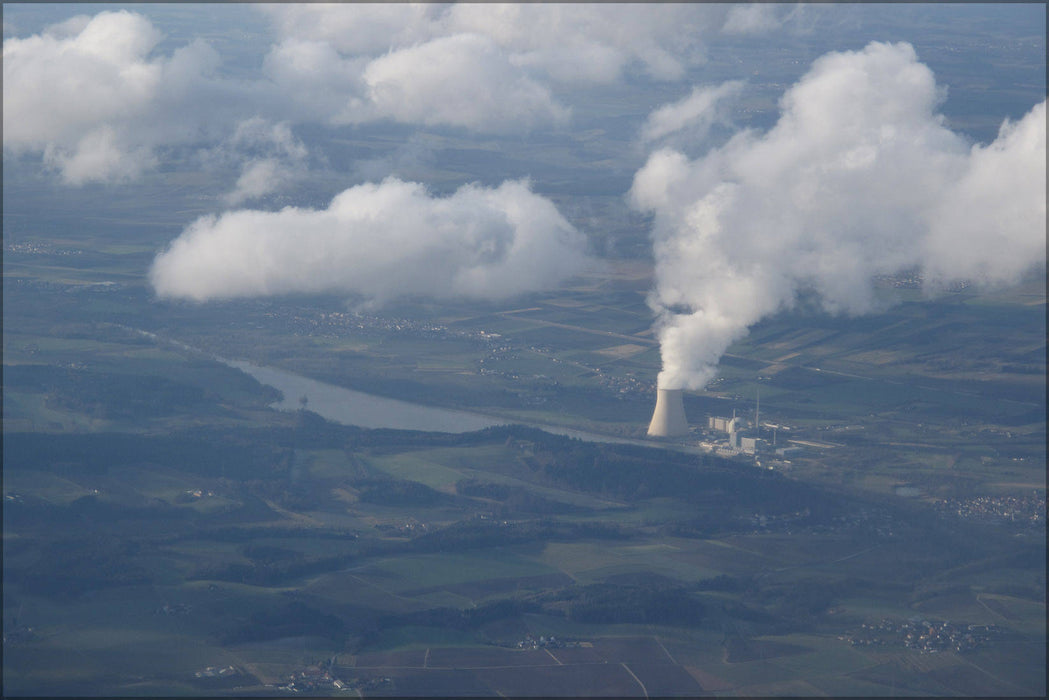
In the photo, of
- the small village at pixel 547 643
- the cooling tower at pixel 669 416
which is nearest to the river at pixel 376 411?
the cooling tower at pixel 669 416

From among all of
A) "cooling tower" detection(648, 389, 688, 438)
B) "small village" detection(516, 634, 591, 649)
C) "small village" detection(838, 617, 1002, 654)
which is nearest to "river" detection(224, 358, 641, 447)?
"cooling tower" detection(648, 389, 688, 438)

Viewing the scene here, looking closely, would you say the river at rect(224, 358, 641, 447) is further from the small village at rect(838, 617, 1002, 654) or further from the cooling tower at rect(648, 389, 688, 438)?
the small village at rect(838, 617, 1002, 654)

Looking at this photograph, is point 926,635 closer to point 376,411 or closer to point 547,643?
point 547,643

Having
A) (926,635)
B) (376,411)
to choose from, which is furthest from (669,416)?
(926,635)

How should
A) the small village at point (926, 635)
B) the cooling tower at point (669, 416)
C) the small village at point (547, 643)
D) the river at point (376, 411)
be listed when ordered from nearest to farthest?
the small village at point (547, 643)
the small village at point (926, 635)
the cooling tower at point (669, 416)
the river at point (376, 411)

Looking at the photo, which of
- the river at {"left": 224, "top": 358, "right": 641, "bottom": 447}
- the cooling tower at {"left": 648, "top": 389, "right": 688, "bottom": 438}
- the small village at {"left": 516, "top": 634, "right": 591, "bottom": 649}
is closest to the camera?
the small village at {"left": 516, "top": 634, "right": 591, "bottom": 649}

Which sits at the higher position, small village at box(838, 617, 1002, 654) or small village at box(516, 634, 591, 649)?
small village at box(838, 617, 1002, 654)

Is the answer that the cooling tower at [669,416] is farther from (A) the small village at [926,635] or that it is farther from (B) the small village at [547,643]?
(B) the small village at [547,643]

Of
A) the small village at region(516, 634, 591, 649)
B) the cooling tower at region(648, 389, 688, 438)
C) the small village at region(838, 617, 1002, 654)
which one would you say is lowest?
the small village at region(516, 634, 591, 649)
